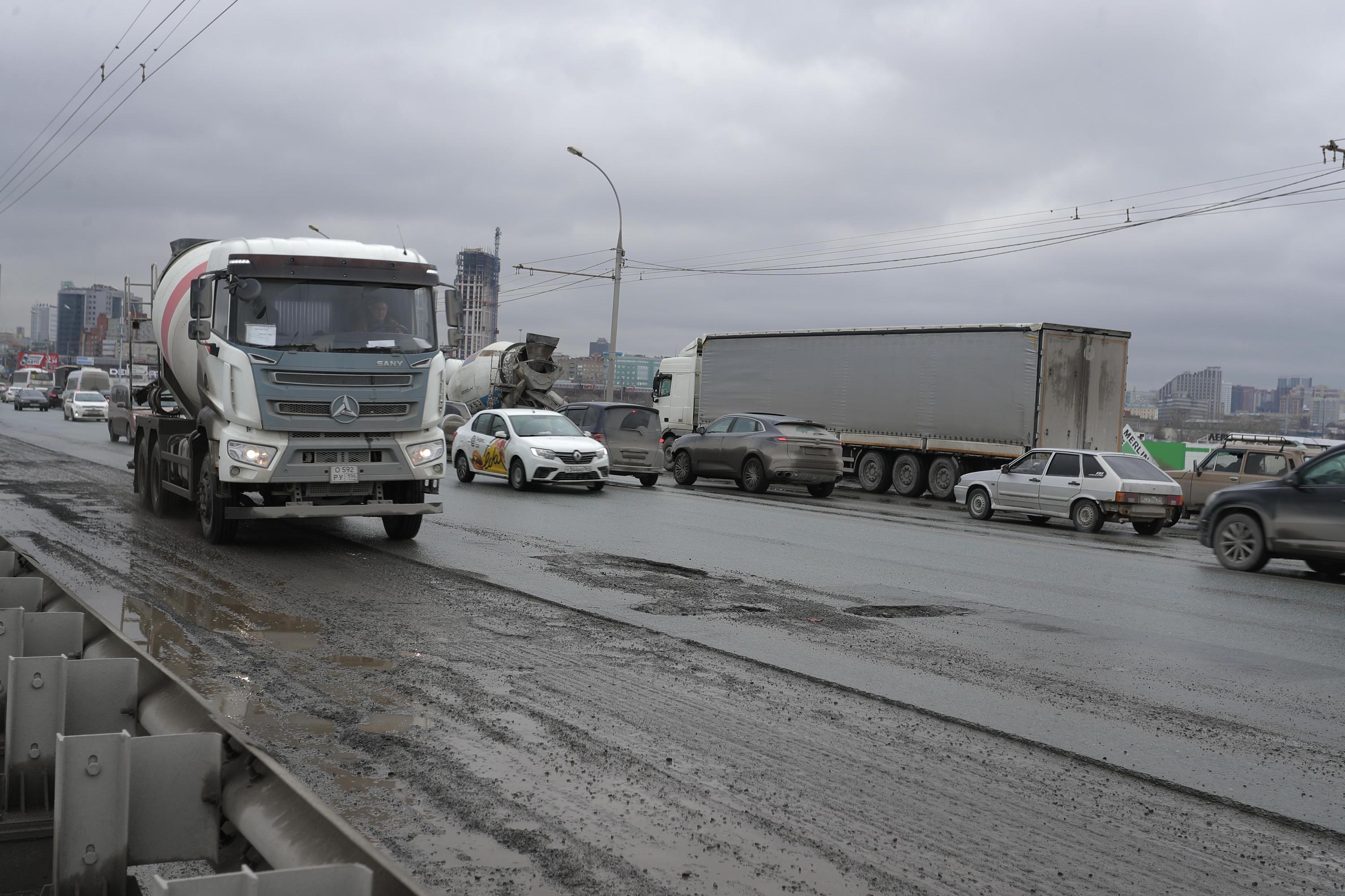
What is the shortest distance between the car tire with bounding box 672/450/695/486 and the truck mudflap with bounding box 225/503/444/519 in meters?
15.5

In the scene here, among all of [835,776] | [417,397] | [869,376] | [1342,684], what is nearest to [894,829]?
[835,776]

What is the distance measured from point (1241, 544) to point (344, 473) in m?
10.6

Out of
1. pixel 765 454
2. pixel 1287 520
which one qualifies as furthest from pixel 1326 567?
pixel 765 454

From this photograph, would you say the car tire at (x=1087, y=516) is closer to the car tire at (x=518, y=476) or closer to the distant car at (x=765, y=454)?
the distant car at (x=765, y=454)

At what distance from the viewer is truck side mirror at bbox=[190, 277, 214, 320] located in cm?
1188

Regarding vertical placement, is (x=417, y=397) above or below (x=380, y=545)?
above

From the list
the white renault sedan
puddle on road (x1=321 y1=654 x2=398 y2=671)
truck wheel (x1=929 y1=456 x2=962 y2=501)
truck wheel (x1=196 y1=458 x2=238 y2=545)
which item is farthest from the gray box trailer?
puddle on road (x1=321 y1=654 x2=398 y2=671)

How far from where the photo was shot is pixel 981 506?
75.7 ft

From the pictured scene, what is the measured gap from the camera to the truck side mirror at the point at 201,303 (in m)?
11.9

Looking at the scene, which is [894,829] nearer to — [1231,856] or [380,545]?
[1231,856]

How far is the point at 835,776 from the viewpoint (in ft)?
16.5

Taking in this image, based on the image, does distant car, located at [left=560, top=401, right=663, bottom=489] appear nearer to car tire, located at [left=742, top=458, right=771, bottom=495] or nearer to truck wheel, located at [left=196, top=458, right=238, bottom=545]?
car tire, located at [left=742, top=458, right=771, bottom=495]

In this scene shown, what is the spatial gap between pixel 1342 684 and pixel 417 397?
8626 millimetres

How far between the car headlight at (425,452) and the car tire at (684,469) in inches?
598
